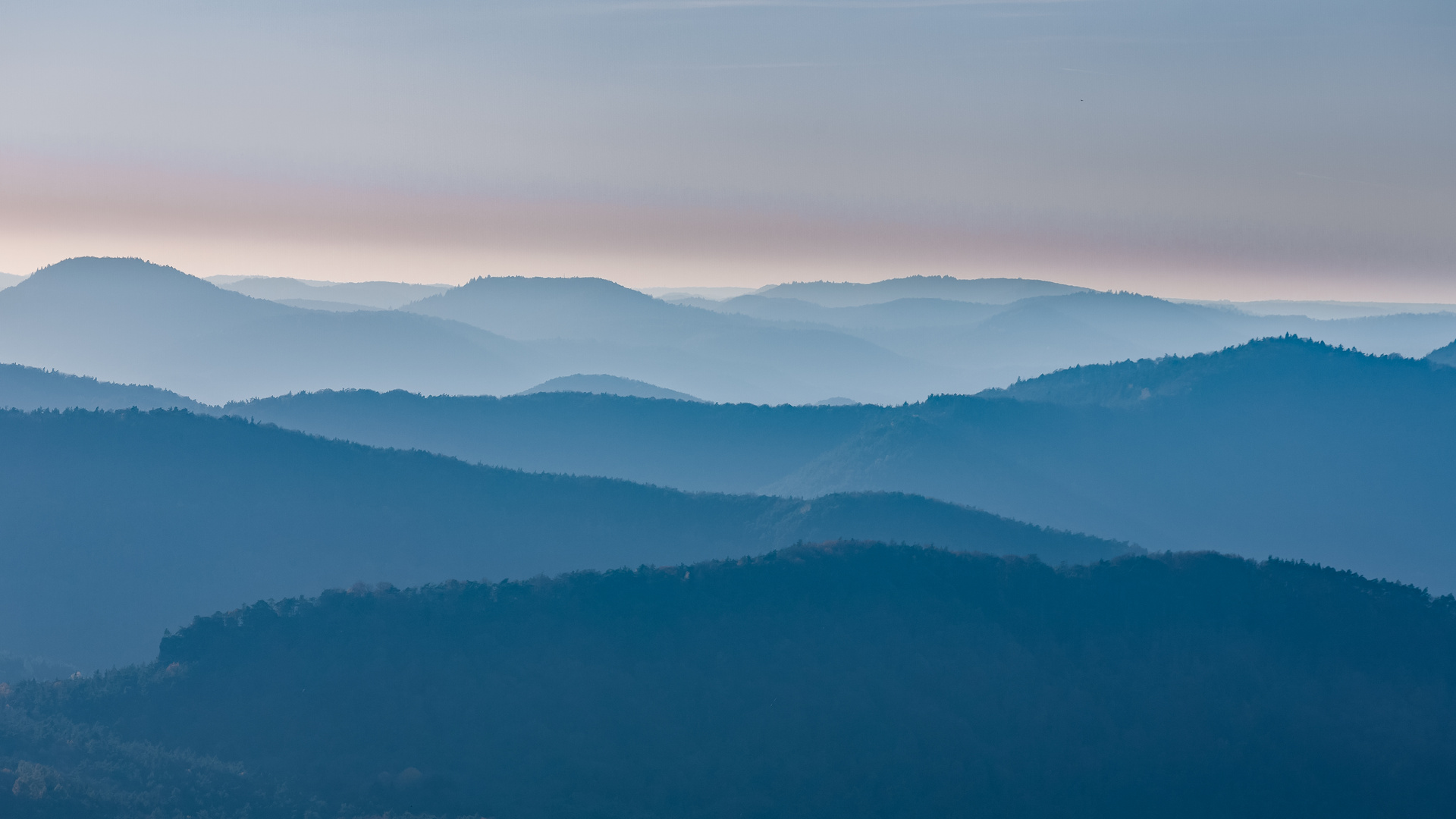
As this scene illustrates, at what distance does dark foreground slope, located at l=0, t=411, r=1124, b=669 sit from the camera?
71062mm

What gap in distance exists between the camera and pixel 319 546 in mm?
76500

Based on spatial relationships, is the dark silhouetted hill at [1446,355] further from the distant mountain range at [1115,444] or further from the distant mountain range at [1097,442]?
the distant mountain range at [1097,442]

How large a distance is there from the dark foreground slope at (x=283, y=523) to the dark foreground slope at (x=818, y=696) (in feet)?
82.9

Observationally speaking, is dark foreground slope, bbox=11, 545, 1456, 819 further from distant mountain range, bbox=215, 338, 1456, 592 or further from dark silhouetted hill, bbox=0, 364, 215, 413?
dark silhouetted hill, bbox=0, 364, 215, 413

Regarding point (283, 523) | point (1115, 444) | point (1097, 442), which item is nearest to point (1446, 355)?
point (1115, 444)

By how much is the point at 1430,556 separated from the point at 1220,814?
296ft

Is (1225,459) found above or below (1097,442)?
below

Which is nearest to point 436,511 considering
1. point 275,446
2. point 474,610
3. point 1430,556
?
point 275,446

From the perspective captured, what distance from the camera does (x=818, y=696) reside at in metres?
45.0

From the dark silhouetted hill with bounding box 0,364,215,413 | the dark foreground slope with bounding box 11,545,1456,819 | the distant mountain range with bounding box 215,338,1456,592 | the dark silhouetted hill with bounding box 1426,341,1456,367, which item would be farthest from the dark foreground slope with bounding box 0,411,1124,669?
the dark silhouetted hill with bounding box 1426,341,1456,367

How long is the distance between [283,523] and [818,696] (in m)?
49.9

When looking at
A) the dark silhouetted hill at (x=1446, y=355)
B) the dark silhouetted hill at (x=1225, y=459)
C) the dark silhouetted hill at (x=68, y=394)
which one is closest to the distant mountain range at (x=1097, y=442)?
the dark silhouetted hill at (x=1225, y=459)

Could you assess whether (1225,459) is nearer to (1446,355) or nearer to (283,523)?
(1446,355)

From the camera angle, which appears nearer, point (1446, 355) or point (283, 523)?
point (283, 523)
